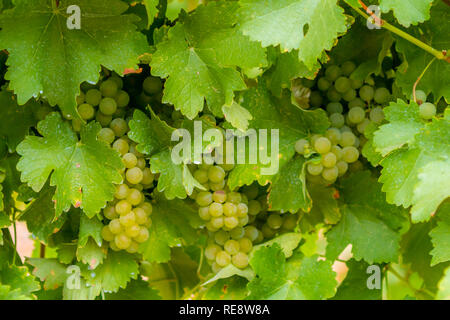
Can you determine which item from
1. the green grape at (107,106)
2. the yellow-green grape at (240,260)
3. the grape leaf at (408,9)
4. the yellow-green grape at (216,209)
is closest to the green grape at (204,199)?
the yellow-green grape at (216,209)

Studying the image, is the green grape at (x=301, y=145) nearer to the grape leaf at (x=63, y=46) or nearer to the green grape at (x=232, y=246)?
the green grape at (x=232, y=246)

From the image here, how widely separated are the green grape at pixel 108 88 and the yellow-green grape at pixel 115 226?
22 centimetres

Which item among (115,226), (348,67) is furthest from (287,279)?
(348,67)

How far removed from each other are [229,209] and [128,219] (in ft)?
0.59

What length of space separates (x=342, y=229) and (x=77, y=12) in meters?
0.62

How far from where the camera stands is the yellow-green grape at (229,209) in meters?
1.01

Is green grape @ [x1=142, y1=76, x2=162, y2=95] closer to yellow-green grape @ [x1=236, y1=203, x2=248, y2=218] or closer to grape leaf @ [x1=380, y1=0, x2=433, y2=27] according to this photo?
yellow-green grape @ [x1=236, y1=203, x2=248, y2=218]

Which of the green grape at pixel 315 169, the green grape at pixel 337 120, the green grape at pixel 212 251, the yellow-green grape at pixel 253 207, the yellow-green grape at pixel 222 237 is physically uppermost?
the green grape at pixel 337 120

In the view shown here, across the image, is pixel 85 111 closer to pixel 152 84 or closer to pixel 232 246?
pixel 152 84

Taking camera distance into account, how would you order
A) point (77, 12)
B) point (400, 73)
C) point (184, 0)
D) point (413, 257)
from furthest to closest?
point (184, 0) < point (413, 257) < point (400, 73) < point (77, 12)

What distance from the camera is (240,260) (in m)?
1.03

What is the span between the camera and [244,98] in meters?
1.00
